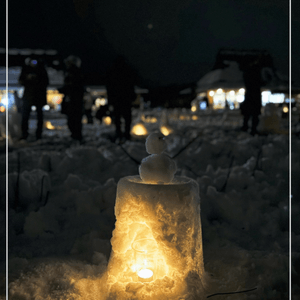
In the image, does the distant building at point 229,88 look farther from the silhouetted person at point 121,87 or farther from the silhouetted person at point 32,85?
the silhouetted person at point 32,85

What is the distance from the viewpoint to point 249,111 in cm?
1045

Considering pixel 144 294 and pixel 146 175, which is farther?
pixel 146 175

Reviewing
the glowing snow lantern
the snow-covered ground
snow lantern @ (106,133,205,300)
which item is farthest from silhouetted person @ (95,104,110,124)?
snow lantern @ (106,133,205,300)

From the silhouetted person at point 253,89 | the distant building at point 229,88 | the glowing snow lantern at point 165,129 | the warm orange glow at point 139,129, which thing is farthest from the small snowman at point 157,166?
the distant building at point 229,88

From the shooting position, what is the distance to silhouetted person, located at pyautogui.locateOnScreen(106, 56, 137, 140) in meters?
8.35

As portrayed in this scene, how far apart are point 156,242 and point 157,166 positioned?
0.53 metres

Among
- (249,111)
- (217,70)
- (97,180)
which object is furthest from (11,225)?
(217,70)

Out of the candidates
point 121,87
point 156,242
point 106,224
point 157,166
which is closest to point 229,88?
point 121,87

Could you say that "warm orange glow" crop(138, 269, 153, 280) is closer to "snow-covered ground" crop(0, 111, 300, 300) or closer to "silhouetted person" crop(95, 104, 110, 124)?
"snow-covered ground" crop(0, 111, 300, 300)

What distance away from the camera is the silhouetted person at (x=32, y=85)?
8.33 metres

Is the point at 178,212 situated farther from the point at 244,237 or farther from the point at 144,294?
the point at 244,237

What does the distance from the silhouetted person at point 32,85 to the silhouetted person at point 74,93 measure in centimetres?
61

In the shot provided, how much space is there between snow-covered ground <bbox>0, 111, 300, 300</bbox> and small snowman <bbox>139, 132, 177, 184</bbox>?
861 millimetres

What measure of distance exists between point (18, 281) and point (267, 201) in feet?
9.99
